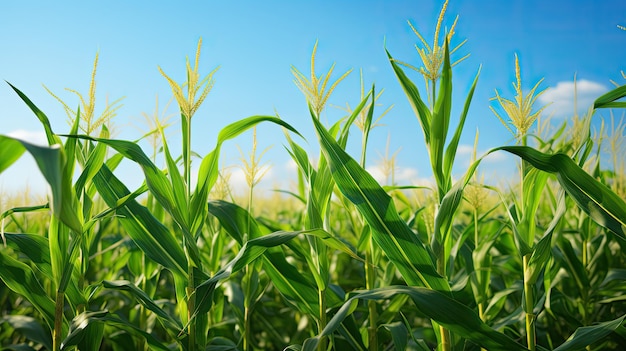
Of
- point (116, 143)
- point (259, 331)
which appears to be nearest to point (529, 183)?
point (116, 143)

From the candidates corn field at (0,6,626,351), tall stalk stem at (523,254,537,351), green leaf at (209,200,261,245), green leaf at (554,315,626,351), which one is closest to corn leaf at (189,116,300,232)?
corn field at (0,6,626,351)

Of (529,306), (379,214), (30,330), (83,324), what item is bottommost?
(30,330)

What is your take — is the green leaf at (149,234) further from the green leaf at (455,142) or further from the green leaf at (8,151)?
the green leaf at (455,142)

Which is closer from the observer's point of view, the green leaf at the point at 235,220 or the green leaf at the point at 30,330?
the green leaf at the point at 235,220

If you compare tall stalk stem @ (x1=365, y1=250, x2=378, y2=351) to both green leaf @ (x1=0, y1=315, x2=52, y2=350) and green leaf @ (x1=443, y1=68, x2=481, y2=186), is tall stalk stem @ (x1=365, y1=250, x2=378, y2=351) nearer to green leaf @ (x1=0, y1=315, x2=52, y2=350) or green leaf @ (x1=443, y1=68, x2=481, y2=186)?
green leaf @ (x1=443, y1=68, x2=481, y2=186)

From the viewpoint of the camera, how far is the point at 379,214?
5.72ft

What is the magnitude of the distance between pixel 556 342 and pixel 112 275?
2.97 meters

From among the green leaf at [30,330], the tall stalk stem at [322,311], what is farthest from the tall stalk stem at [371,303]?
the green leaf at [30,330]

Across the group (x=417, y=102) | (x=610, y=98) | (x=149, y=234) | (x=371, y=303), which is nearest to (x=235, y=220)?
(x=149, y=234)

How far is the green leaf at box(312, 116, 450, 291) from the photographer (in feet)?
5.68

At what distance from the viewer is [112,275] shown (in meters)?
3.20

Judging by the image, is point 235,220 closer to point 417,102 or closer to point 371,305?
point 371,305

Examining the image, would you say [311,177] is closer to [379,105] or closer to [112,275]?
[379,105]

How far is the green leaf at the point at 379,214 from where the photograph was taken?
173cm
